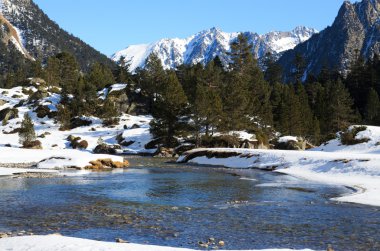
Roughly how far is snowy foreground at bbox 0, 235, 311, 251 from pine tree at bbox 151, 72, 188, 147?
62.6 meters

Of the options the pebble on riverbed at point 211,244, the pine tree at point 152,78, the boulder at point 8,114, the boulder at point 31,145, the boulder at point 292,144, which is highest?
the pine tree at point 152,78

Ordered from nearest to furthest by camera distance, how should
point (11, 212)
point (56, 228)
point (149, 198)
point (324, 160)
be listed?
point (56, 228)
point (11, 212)
point (149, 198)
point (324, 160)

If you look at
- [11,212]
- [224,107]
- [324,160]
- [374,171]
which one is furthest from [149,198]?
[224,107]

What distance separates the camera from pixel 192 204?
21.3 m

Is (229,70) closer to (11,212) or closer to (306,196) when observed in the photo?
(306,196)

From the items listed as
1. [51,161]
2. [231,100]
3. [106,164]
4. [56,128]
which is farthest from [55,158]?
[56,128]

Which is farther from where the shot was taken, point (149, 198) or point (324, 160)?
point (324, 160)

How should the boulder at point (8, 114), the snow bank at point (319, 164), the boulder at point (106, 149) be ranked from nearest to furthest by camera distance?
the snow bank at point (319, 164), the boulder at point (106, 149), the boulder at point (8, 114)

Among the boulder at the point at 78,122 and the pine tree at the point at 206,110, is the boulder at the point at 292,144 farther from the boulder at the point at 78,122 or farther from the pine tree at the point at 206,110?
the boulder at the point at 78,122

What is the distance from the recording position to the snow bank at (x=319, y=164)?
2673 cm

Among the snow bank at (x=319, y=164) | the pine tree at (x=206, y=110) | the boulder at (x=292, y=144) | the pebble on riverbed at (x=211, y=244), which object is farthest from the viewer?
the pine tree at (x=206, y=110)

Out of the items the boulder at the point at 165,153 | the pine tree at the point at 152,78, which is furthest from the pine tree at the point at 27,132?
the pine tree at the point at 152,78

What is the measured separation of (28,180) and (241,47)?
3470 inches

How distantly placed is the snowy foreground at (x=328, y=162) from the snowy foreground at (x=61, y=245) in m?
14.0
